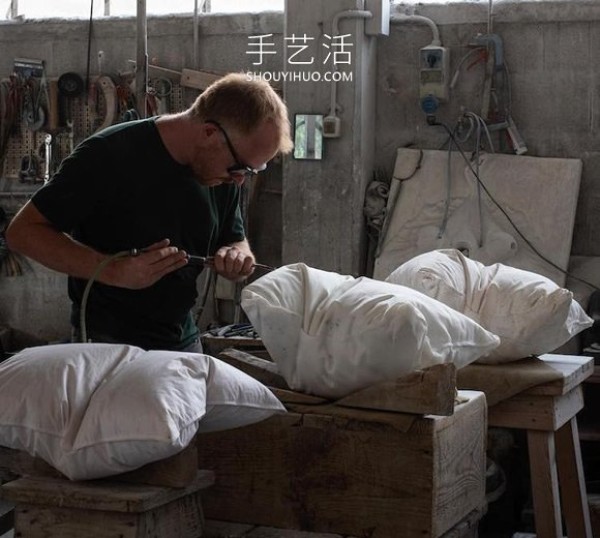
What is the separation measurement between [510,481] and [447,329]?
8.10 ft

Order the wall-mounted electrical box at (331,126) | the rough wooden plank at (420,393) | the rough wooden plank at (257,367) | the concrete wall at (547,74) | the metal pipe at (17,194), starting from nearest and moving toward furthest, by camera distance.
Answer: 1. the rough wooden plank at (420,393)
2. the rough wooden plank at (257,367)
3. the concrete wall at (547,74)
4. the wall-mounted electrical box at (331,126)
5. the metal pipe at (17,194)

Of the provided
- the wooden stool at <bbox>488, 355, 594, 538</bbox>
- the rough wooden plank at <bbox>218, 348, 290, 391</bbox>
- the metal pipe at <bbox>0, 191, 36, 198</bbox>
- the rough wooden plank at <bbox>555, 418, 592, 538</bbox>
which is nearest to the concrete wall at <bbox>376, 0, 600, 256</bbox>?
the metal pipe at <bbox>0, 191, 36, 198</bbox>

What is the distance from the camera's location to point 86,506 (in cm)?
180

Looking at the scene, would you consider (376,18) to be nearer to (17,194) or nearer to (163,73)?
(163,73)

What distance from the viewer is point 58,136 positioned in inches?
258

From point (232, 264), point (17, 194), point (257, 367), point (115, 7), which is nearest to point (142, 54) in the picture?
point (115, 7)

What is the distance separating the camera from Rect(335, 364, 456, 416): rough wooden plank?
2.04 meters

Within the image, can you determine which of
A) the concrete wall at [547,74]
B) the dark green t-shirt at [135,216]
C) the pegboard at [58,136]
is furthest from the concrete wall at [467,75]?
the dark green t-shirt at [135,216]

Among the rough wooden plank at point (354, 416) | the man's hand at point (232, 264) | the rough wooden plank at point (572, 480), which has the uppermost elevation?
the man's hand at point (232, 264)

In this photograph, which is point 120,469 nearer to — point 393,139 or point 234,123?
point 234,123

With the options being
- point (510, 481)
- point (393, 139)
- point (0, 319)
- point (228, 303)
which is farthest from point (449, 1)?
point (0, 319)

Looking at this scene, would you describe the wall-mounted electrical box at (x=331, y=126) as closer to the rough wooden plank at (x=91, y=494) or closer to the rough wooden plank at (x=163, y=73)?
the rough wooden plank at (x=163, y=73)

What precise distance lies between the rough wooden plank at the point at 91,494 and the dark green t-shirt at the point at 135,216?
0.84 metres

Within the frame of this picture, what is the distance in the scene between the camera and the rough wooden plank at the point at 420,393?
2.04 meters
